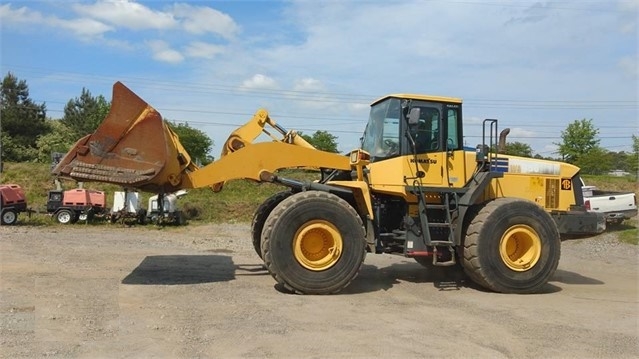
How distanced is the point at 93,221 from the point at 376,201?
613 inches

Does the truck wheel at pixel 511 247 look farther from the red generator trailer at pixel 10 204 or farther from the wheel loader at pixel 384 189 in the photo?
the red generator trailer at pixel 10 204

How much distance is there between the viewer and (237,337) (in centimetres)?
596

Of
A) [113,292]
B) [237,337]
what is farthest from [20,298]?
[237,337]

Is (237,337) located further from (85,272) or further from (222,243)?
(222,243)

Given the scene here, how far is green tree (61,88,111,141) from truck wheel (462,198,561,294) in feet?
191

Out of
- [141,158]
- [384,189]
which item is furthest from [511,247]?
[141,158]

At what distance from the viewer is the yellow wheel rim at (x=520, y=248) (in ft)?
29.4

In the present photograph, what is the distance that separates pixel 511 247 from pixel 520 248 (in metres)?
0.18

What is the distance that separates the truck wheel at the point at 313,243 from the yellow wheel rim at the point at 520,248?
89.9 inches

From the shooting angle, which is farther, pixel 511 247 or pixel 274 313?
pixel 511 247

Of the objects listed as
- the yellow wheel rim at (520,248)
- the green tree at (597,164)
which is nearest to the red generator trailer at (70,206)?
the yellow wheel rim at (520,248)

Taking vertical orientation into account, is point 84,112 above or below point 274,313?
above

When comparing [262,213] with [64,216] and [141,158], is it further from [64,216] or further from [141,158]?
[64,216]

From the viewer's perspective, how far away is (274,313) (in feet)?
23.2
